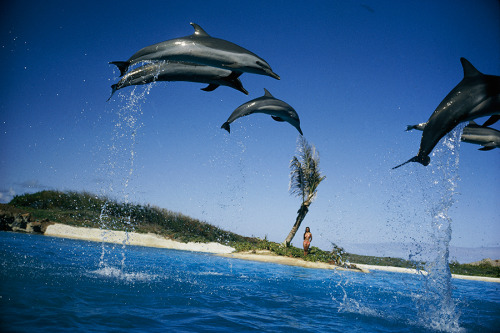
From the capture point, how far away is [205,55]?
14.0 feet

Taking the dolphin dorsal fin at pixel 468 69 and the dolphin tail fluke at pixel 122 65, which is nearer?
the dolphin tail fluke at pixel 122 65

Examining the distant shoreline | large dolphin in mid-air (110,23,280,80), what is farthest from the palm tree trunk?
large dolphin in mid-air (110,23,280,80)

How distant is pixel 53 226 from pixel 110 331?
13.4 m

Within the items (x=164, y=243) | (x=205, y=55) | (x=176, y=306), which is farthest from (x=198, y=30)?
(x=164, y=243)

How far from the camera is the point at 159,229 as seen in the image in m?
18.4

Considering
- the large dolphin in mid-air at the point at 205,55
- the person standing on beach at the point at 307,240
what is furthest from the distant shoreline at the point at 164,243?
the large dolphin in mid-air at the point at 205,55

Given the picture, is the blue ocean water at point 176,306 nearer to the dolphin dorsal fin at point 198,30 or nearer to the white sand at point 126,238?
the dolphin dorsal fin at point 198,30

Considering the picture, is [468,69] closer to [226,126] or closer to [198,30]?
[226,126]

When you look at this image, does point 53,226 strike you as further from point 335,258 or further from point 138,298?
point 335,258

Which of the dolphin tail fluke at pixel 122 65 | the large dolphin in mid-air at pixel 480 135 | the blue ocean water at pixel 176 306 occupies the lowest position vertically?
the blue ocean water at pixel 176 306

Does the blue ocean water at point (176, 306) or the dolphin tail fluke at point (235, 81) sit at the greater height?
the dolphin tail fluke at point (235, 81)

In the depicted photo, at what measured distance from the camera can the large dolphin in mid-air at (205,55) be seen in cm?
425

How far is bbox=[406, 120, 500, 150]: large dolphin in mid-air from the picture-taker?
517 centimetres

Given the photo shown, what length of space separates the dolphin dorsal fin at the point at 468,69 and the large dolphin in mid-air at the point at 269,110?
8.81ft
